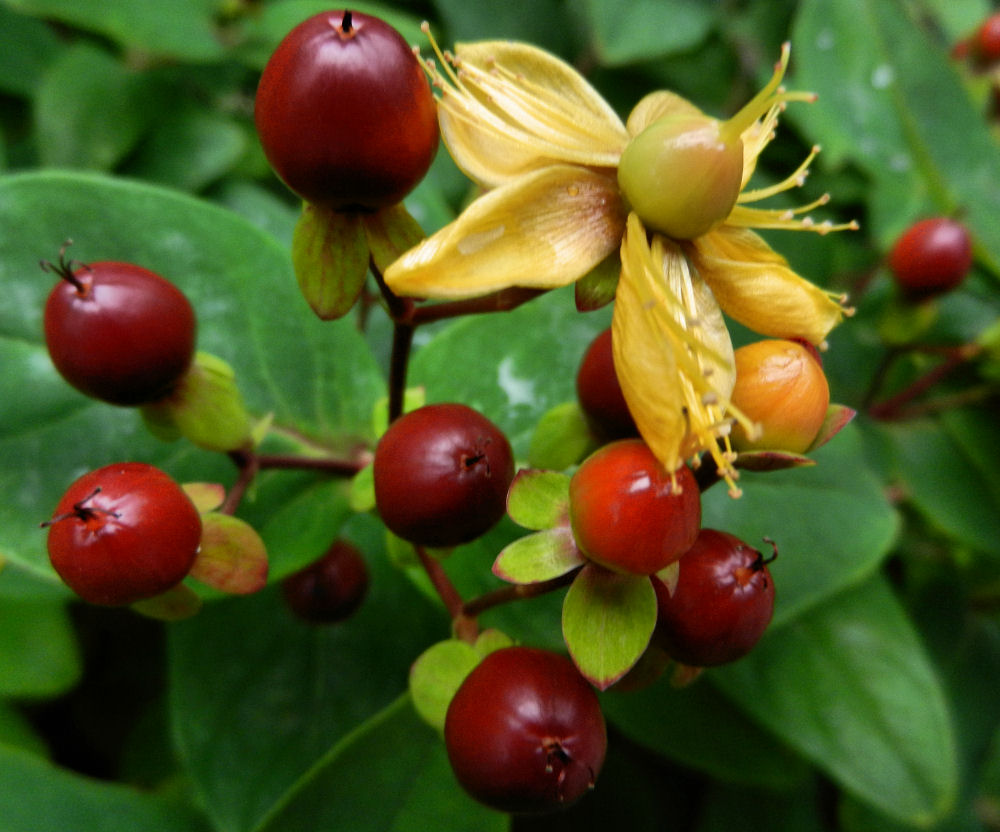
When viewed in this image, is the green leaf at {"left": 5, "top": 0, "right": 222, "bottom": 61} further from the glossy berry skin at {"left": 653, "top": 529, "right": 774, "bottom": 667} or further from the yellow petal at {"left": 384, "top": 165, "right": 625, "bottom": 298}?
the glossy berry skin at {"left": 653, "top": 529, "right": 774, "bottom": 667}

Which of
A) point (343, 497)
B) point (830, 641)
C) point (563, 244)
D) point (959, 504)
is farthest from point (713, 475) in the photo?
point (959, 504)

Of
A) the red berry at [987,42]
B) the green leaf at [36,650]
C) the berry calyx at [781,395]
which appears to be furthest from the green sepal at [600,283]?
the red berry at [987,42]

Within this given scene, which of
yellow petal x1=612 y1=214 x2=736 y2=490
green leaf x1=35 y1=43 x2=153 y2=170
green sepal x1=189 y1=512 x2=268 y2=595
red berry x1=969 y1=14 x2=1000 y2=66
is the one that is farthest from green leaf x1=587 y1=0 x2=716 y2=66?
green sepal x1=189 y1=512 x2=268 y2=595

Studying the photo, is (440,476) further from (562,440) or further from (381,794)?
(381,794)

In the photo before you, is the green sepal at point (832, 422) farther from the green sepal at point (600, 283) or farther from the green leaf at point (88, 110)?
the green leaf at point (88, 110)

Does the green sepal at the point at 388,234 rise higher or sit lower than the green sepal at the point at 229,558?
higher

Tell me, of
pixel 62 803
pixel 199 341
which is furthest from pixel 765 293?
pixel 62 803
